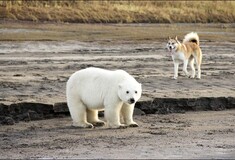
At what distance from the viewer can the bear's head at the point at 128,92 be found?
12723 millimetres

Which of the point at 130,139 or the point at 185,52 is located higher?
the point at 185,52

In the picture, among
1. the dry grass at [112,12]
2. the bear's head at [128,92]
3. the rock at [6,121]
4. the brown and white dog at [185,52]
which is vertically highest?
the bear's head at [128,92]

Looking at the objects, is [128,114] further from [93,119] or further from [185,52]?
[185,52]

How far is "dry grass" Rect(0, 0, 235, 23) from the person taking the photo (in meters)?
37.6

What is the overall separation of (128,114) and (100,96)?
1.86ft

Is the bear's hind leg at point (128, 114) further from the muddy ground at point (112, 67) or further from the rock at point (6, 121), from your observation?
the rock at point (6, 121)

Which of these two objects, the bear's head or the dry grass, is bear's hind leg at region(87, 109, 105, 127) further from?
the dry grass

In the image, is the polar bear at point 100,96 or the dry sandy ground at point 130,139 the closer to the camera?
the dry sandy ground at point 130,139

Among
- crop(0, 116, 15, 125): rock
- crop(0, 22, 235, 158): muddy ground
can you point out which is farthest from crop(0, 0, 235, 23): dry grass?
crop(0, 116, 15, 125): rock

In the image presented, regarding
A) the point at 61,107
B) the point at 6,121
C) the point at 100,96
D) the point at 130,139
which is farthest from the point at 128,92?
the point at 6,121

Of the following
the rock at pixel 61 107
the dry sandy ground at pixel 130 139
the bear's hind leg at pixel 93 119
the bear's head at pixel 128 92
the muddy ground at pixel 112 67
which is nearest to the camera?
the dry sandy ground at pixel 130 139

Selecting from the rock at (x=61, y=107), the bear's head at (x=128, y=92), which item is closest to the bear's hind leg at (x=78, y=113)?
the bear's head at (x=128, y=92)

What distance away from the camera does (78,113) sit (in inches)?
523

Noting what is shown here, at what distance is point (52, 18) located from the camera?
37.3 m
